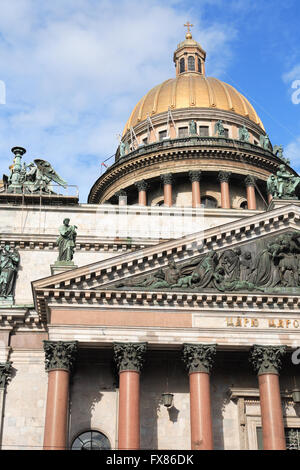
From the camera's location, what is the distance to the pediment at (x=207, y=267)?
28.5 metres

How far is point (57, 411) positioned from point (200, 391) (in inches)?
219

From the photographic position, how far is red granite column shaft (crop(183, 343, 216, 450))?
86.5 feet

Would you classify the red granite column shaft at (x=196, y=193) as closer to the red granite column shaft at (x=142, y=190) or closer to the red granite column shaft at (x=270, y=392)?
the red granite column shaft at (x=142, y=190)

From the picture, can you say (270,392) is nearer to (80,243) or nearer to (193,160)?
(80,243)

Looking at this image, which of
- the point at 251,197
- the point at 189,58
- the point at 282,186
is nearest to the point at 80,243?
the point at 282,186

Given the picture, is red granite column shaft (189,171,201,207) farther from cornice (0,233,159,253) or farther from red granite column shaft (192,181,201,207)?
cornice (0,233,159,253)

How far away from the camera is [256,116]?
57.2 metres

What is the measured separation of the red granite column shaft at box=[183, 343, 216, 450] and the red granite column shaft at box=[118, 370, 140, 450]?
6.95 feet

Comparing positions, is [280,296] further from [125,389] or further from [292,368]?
[125,389]

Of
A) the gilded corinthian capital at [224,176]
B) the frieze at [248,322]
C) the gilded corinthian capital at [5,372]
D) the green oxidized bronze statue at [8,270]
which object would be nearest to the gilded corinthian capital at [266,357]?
the frieze at [248,322]

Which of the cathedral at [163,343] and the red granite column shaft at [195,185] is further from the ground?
the red granite column shaft at [195,185]

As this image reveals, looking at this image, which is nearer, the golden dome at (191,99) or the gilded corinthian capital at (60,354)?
the gilded corinthian capital at (60,354)

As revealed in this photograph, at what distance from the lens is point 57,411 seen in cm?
2617

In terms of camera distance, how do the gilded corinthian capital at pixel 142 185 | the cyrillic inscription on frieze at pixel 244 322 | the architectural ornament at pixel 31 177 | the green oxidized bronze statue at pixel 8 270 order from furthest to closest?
the gilded corinthian capital at pixel 142 185, the architectural ornament at pixel 31 177, the green oxidized bronze statue at pixel 8 270, the cyrillic inscription on frieze at pixel 244 322
